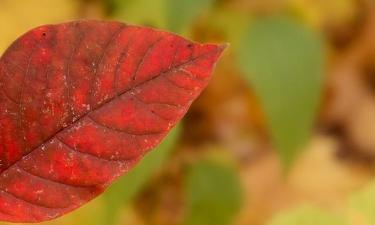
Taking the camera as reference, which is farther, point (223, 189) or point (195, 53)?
point (223, 189)

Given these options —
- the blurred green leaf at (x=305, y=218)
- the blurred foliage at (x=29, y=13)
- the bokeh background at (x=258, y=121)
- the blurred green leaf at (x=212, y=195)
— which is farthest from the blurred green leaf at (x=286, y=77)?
the blurred green leaf at (x=305, y=218)

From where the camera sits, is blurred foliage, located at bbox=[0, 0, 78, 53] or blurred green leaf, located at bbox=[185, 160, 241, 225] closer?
blurred foliage, located at bbox=[0, 0, 78, 53]

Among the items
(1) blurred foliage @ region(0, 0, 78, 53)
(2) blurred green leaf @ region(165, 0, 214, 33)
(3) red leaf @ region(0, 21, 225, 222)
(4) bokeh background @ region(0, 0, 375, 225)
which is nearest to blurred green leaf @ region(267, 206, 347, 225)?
(4) bokeh background @ region(0, 0, 375, 225)

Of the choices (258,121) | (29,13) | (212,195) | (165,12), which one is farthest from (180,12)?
(258,121)

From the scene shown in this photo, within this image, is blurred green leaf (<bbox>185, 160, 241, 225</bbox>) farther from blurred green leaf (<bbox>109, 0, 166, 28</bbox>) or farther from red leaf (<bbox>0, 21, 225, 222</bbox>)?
red leaf (<bbox>0, 21, 225, 222</bbox>)

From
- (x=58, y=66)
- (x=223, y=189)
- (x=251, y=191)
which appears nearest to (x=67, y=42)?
(x=58, y=66)

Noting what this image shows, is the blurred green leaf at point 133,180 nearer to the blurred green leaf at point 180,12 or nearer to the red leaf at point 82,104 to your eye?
the blurred green leaf at point 180,12

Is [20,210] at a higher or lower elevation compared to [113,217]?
higher

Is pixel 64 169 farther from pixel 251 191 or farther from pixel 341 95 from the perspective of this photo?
pixel 341 95
